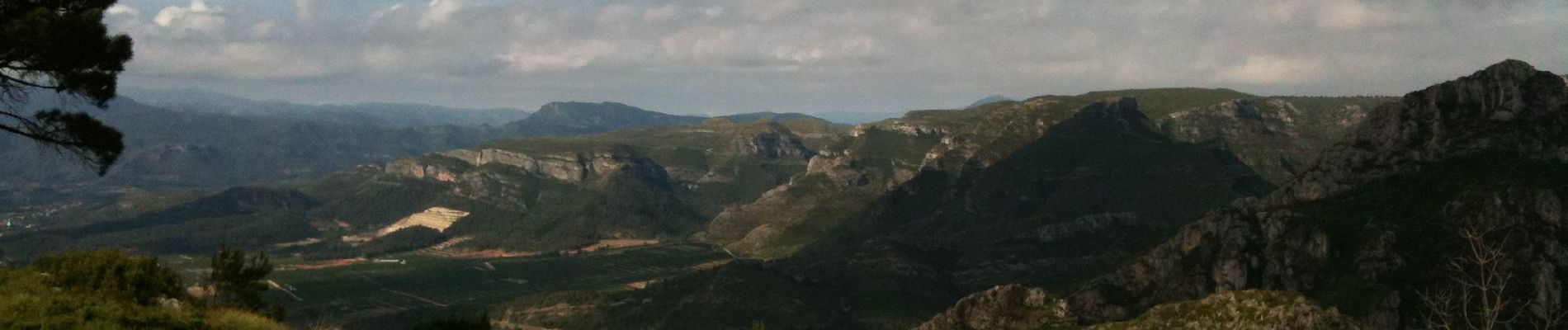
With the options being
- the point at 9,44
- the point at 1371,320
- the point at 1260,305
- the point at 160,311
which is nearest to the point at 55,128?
the point at 9,44

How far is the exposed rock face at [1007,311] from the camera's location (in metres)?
171

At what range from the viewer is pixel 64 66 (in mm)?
48656

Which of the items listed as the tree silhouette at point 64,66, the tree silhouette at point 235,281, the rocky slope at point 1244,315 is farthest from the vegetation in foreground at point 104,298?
the rocky slope at point 1244,315

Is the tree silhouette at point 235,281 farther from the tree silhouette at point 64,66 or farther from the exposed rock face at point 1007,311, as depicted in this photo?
the exposed rock face at point 1007,311

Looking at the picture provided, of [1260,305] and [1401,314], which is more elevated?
[1260,305]

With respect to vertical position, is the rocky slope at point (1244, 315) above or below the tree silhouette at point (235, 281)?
below

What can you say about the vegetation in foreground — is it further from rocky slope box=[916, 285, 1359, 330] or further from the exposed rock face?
the exposed rock face

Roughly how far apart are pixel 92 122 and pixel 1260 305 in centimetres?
11829

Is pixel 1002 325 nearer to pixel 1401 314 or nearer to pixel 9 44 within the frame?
pixel 1401 314

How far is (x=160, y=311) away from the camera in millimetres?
46969

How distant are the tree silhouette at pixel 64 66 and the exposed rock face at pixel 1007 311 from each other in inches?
5444

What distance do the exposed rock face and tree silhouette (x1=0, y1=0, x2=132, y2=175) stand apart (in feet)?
454

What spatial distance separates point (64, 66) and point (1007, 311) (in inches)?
5925

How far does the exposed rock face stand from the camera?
17100cm
